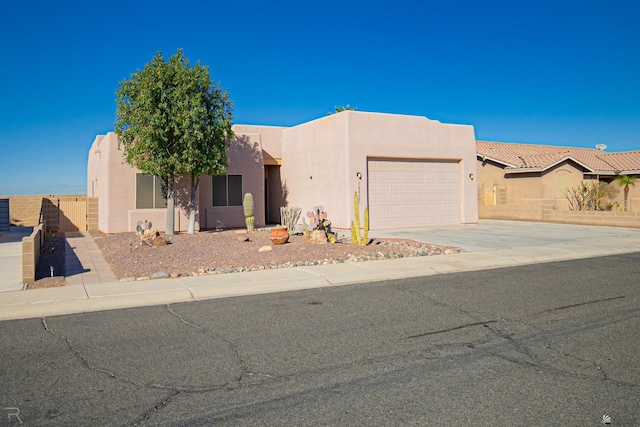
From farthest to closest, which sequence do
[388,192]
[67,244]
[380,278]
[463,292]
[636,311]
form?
[388,192]
[67,244]
[380,278]
[463,292]
[636,311]

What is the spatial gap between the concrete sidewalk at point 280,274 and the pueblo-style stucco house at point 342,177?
10.6 feet

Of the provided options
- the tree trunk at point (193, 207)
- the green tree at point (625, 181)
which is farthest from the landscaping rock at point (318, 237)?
the green tree at point (625, 181)

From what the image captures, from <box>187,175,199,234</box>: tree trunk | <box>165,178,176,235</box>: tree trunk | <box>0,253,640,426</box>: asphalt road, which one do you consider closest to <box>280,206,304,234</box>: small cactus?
<box>187,175,199,234</box>: tree trunk

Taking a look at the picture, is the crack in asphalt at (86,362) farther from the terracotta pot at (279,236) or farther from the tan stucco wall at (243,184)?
the tan stucco wall at (243,184)

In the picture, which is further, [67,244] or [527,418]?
[67,244]

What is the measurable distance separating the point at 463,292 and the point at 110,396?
658cm

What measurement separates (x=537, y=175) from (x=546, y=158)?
6.43 feet

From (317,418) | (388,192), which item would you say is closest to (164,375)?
(317,418)

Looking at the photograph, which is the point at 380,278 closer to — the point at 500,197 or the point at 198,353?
the point at 198,353

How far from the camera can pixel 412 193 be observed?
24.0 metres

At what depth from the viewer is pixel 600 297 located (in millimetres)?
9141

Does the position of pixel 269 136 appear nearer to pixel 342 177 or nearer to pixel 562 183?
pixel 342 177

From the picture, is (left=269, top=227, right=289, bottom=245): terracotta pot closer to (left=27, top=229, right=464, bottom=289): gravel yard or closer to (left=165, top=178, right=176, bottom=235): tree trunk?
(left=27, top=229, right=464, bottom=289): gravel yard

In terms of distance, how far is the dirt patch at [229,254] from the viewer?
41.6 feet
